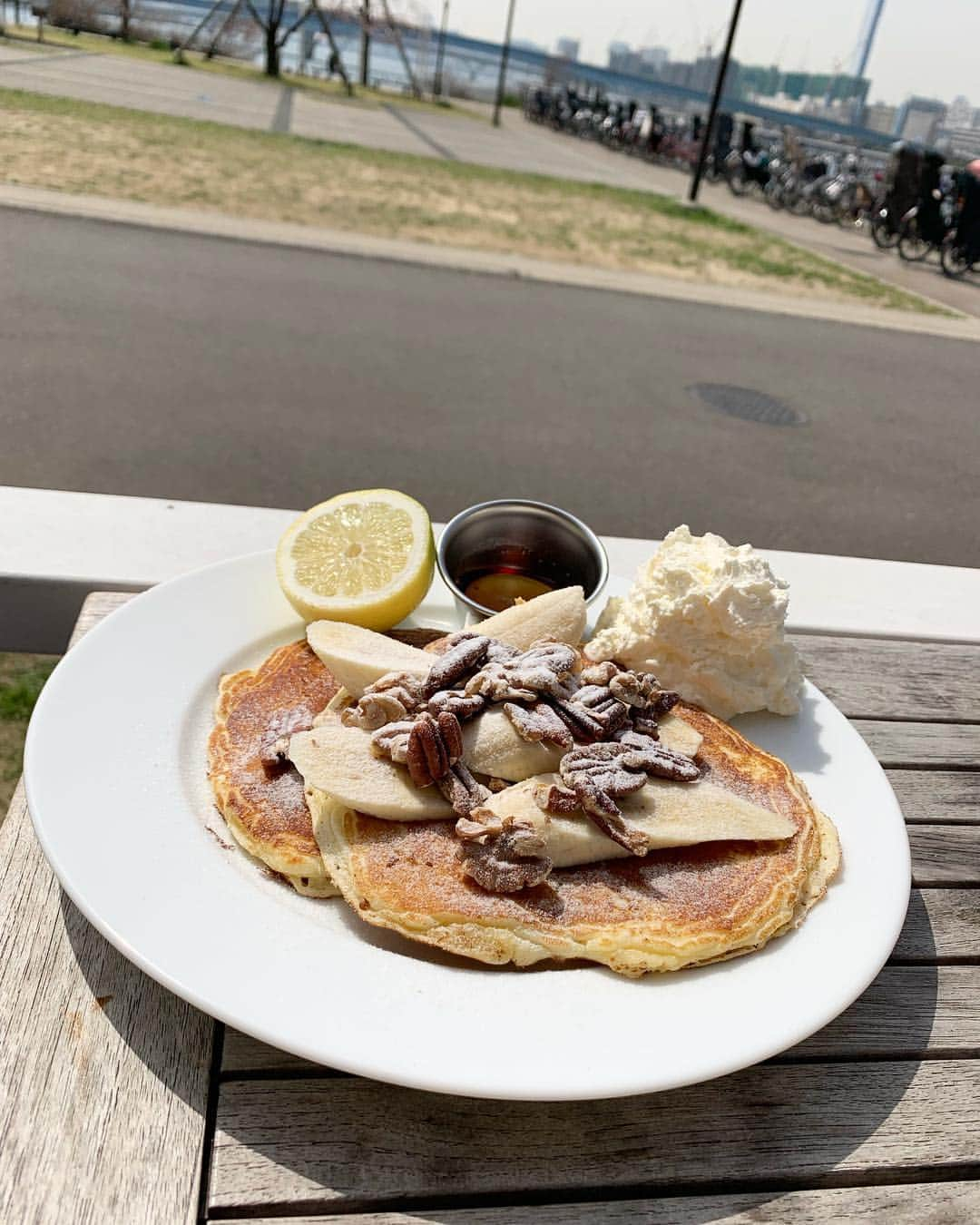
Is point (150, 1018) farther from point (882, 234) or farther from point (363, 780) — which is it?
point (882, 234)

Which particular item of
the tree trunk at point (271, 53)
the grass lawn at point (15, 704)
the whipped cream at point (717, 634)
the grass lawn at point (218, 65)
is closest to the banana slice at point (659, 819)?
the whipped cream at point (717, 634)

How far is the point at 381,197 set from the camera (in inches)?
489

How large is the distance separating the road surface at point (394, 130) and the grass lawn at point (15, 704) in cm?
1139

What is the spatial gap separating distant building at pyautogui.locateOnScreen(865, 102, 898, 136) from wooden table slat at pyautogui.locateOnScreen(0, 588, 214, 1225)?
236 feet

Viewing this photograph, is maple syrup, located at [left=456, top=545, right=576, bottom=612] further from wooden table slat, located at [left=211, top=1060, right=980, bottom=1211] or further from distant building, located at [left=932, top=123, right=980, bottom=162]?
distant building, located at [left=932, top=123, right=980, bottom=162]

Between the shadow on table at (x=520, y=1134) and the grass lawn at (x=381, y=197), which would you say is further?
the grass lawn at (x=381, y=197)

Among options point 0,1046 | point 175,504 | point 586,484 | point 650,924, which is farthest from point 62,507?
point 586,484

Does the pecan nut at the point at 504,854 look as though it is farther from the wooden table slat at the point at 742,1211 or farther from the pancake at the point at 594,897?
the wooden table slat at the point at 742,1211

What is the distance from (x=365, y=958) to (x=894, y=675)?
1.63 m

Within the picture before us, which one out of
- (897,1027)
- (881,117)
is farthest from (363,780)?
(881,117)

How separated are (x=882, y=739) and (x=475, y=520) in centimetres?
108

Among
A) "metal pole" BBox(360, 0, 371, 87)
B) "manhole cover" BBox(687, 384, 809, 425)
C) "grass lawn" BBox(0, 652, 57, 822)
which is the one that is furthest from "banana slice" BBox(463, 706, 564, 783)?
"metal pole" BBox(360, 0, 371, 87)

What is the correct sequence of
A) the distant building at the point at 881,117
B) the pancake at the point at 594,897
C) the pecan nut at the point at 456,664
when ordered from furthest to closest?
the distant building at the point at 881,117 → the pecan nut at the point at 456,664 → the pancake at the point at 594,897

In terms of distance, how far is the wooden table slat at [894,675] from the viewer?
88.9 inches
